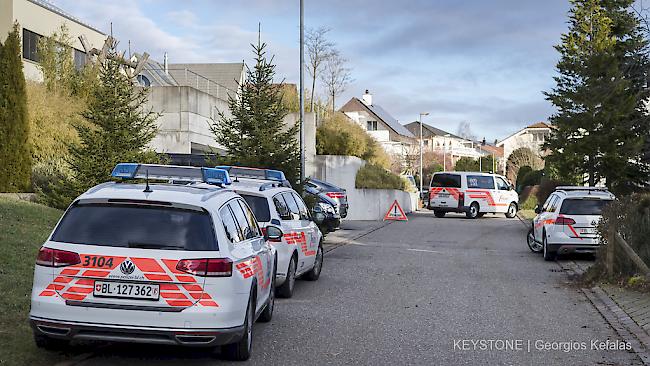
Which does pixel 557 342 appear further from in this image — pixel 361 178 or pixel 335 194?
pixel 361 178

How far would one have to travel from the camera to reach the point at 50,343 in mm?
6867

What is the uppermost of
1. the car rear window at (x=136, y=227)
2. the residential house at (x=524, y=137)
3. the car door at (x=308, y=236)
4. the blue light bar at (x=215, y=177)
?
the residential house at (x=524, y=137)

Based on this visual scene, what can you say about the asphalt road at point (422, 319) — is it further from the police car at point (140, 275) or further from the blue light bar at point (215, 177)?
the blue light bar at point (215, 177)

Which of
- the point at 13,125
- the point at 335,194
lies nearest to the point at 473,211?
the point at 335,194

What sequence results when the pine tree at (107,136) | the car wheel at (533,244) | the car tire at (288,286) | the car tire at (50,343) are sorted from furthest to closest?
the car wheel at (533,244) < the pine tree at (107,136) < the car tire at (288,286) < the car tire at (50,343)

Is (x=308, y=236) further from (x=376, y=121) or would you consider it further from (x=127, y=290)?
(x=376, y=121)

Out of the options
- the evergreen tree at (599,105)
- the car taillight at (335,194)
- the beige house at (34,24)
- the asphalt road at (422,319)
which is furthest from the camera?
the beige house at (34,24)

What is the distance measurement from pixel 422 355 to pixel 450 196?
30.5 meters

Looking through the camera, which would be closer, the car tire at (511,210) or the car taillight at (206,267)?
the car taillight at (206,267)

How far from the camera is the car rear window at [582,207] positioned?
16.6 meters

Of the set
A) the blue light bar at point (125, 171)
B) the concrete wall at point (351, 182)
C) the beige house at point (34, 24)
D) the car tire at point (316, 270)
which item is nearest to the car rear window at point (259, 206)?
the car tire at point (316, 270)

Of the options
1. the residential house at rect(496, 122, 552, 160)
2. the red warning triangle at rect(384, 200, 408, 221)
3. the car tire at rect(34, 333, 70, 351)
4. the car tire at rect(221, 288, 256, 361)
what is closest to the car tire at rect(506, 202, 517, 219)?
the red warning triangle at rect(384, 200, 408, 221)

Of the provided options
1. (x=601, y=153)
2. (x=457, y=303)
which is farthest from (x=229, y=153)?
(x=601, y=153)

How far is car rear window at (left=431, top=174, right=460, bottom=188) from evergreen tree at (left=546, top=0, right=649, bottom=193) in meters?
7.10
